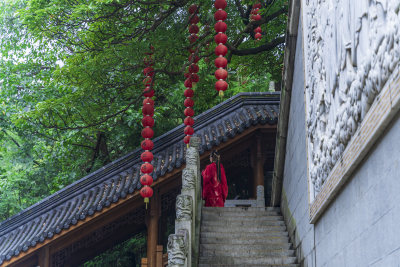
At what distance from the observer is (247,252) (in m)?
7.40

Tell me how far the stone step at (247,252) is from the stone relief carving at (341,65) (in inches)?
82.4

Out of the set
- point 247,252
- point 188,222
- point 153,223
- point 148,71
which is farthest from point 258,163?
point 188,222

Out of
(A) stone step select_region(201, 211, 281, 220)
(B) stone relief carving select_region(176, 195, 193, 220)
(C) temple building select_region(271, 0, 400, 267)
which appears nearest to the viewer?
(C) temple building select_region(271, 0, 400, 267)

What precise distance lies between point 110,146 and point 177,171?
4.15 m

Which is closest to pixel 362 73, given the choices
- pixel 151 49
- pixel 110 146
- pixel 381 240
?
pixel 381 240

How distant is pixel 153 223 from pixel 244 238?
9.89ft

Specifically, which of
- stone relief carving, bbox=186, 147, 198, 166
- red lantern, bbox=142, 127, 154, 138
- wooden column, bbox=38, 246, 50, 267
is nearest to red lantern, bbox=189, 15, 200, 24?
red lantern, bbox=142, 127, 154, 138

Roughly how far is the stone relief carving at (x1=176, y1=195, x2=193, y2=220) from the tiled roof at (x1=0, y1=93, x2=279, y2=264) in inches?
114

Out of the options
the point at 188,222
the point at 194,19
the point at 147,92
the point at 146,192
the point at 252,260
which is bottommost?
the point at 252,260

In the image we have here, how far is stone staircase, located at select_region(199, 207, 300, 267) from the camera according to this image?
284 inches

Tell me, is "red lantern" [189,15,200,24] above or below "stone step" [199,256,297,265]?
above

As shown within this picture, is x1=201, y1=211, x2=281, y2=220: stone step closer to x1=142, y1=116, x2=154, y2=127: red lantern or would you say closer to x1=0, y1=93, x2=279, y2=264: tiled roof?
x1=0, y1=93, x2=279, y2=264: tiled roof

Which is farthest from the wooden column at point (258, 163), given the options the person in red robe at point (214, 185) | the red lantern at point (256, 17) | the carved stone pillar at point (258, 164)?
the red lantern at point (256, 17)

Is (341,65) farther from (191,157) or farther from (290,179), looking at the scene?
(191,157)
